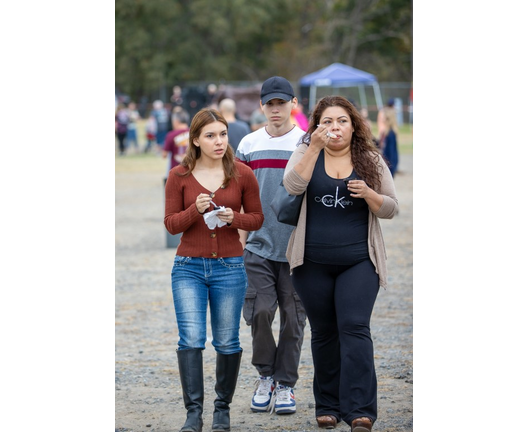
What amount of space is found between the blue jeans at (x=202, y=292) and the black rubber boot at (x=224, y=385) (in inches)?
7.6

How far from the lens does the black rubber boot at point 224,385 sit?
476 centimetres

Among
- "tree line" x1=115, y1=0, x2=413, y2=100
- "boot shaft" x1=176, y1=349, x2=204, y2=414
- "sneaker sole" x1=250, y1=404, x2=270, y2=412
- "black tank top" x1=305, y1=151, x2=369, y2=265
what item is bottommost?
"sneaker sole" x1=250, y1=404, x2=270, y2=412

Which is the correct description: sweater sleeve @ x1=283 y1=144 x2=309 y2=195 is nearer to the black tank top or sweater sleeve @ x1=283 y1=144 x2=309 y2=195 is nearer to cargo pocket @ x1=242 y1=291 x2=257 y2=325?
the black tank top

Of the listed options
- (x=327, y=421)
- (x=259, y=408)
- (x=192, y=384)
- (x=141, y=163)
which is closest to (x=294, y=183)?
(x=192, y=384)

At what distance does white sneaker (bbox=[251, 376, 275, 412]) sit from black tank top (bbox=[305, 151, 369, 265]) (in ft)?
4.07

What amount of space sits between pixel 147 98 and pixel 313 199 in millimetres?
61554

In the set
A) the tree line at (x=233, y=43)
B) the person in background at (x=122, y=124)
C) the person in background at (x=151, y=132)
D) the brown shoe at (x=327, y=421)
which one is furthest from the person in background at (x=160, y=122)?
the brown shoe at (x=327, y=421)

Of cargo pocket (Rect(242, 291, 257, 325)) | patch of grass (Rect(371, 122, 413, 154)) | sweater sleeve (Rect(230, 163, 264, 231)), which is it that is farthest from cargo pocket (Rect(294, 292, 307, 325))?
patch of grass (Rect(371, 122, 413, 154))

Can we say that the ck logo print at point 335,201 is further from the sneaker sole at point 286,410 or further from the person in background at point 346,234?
the sneaker sole at point 286,410

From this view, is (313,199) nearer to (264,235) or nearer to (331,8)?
(264,235)

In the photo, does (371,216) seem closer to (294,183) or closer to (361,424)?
(294,183)

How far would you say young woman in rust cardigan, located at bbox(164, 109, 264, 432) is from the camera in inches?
180

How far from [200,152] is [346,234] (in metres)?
0.93

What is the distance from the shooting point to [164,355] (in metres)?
6.86
